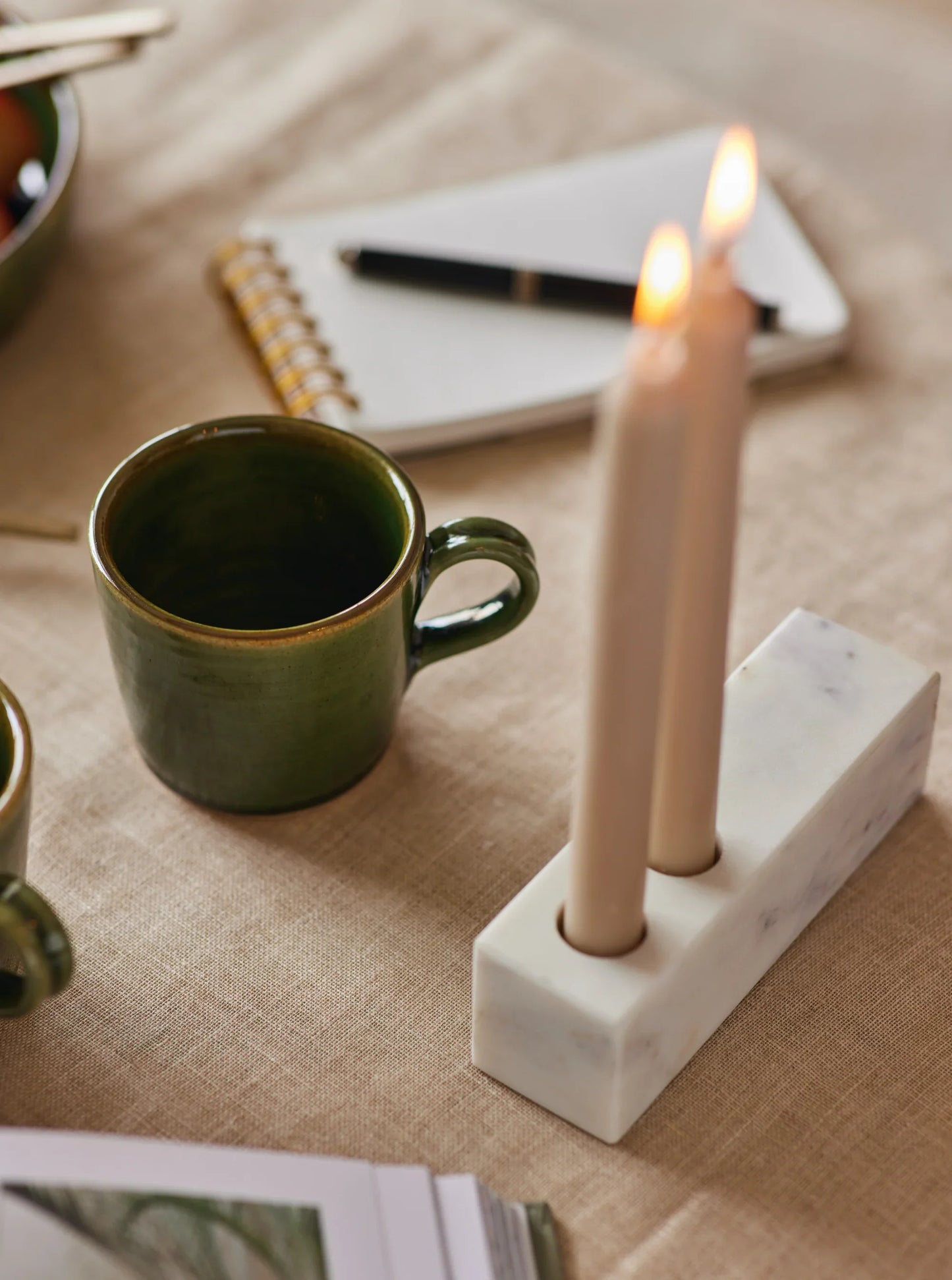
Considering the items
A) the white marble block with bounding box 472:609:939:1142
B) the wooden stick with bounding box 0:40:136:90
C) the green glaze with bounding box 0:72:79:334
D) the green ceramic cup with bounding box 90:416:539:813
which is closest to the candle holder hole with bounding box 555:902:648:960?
the white marble block with bounding box 472:609:939:1142

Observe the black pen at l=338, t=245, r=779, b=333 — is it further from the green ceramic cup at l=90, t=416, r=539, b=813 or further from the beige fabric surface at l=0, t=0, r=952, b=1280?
the green ceramic cup at l=90, t=416, r=539, b=813

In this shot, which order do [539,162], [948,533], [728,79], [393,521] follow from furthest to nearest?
[728,79]
[539,162]
[948,533]
[393,521]

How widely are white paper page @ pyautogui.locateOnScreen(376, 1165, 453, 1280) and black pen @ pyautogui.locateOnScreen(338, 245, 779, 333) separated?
0.45 metres

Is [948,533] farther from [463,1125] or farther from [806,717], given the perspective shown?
[463,1125]

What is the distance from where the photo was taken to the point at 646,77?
906 millimetres

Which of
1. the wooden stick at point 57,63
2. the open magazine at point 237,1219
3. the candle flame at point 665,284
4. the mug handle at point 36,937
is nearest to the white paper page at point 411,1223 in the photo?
the open magazine at point 237,1219

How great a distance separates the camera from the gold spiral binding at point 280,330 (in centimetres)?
67

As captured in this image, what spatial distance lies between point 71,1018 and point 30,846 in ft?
0.25

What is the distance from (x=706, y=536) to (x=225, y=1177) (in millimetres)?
219

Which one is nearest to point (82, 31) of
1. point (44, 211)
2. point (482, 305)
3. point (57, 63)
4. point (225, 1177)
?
point (57, 63)

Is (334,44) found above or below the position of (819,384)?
above

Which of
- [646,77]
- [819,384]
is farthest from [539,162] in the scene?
[819,384]

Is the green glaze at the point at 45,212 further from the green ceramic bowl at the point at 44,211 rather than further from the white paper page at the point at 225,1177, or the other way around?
the white paper page at the point at 225,1177

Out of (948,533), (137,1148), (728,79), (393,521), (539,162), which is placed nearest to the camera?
(137,1148)
